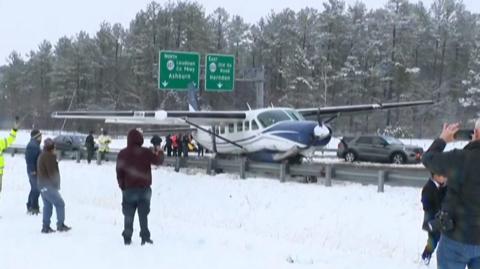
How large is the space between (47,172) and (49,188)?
290 millimetres

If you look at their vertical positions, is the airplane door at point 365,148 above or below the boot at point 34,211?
above

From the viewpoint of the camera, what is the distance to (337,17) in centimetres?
6106

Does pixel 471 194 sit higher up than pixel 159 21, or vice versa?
pixel 159 21

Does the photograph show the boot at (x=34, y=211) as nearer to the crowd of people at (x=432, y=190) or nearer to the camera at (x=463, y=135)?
the crowd of people at (x=432, y=190)

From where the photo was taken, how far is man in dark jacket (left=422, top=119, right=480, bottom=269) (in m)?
4.66

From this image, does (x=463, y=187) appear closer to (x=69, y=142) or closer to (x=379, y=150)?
(x=379, y=150)

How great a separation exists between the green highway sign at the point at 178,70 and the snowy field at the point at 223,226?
4644 mm

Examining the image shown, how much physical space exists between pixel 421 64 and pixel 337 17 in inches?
432

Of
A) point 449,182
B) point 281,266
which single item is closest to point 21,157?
point 281,266

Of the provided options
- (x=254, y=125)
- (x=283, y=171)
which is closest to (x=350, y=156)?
(x=254, y=125)

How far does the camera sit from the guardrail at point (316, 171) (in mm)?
16734

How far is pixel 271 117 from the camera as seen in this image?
21859 mm

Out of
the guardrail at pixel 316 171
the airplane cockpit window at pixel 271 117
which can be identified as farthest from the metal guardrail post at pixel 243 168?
the airplane cockpit window at pixel 271 117

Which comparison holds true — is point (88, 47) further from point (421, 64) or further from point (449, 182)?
point (449, 182)
